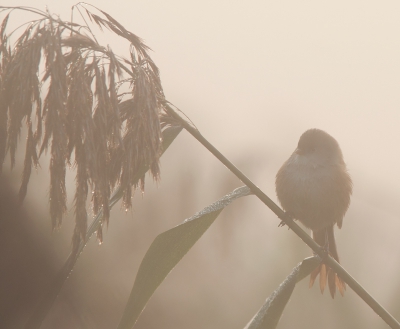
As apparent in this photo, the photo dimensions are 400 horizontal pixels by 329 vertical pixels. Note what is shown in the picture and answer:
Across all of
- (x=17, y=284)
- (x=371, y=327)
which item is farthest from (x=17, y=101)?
(x=371, y=327)

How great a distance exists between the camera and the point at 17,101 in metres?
0.85

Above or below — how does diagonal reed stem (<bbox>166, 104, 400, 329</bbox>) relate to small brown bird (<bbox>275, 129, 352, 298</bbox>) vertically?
below

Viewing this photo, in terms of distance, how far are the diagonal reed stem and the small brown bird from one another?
117 cm

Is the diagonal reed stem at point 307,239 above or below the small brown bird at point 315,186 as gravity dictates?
below

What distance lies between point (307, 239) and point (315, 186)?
49.4 inches

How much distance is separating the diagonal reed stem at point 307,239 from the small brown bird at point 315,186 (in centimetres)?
117

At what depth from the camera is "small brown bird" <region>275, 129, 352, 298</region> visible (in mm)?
2184

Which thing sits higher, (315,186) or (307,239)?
(315,186)

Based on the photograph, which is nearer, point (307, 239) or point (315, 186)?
point (307, 239)

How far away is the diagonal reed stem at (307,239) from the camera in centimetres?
90

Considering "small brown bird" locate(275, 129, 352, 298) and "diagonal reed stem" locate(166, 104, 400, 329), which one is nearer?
"diagonal reed stem" locate(166, 104, 400, 329)

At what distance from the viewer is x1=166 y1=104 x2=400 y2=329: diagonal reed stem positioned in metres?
0.90

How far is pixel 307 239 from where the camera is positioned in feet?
3.19

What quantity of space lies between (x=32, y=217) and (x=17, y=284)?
27 cm
